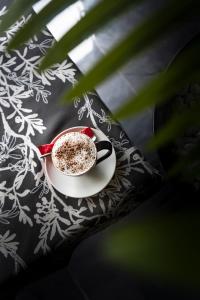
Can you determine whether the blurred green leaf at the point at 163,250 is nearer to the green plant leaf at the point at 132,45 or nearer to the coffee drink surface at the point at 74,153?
the green plant leaf at the point at 132,45

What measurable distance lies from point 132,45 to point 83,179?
1.98 ft

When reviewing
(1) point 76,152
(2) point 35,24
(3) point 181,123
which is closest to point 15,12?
(2) point 35,24

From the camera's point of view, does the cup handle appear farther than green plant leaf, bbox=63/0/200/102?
Yes

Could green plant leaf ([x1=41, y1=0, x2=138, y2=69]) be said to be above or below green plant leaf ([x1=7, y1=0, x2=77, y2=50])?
below

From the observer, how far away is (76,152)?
804mm

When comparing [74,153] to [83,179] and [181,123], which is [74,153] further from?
[181,123]

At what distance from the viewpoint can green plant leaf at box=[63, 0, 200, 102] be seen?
0.22 m

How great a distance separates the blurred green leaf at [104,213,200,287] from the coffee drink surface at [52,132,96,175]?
58 centimetres

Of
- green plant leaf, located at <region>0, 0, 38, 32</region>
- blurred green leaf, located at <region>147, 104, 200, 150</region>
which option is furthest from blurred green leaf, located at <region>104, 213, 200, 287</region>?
green plant leaf, located at <region>0, 0, 38, 32</region>

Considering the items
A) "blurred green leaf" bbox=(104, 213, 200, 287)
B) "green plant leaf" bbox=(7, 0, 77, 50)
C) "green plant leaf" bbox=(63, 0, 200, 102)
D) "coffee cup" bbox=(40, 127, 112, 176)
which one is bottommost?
"coffee cup" bbox=(40, 127, 112, 176)

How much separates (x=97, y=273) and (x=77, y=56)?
614mm

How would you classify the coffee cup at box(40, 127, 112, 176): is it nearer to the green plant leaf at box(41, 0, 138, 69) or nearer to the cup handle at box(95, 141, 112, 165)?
the cup handle at box(95, 141, 112, 165)

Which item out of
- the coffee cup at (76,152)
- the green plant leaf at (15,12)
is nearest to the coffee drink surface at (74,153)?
the coffee cup at (76,152)

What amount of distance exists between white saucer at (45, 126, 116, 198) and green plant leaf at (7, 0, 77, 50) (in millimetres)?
560
